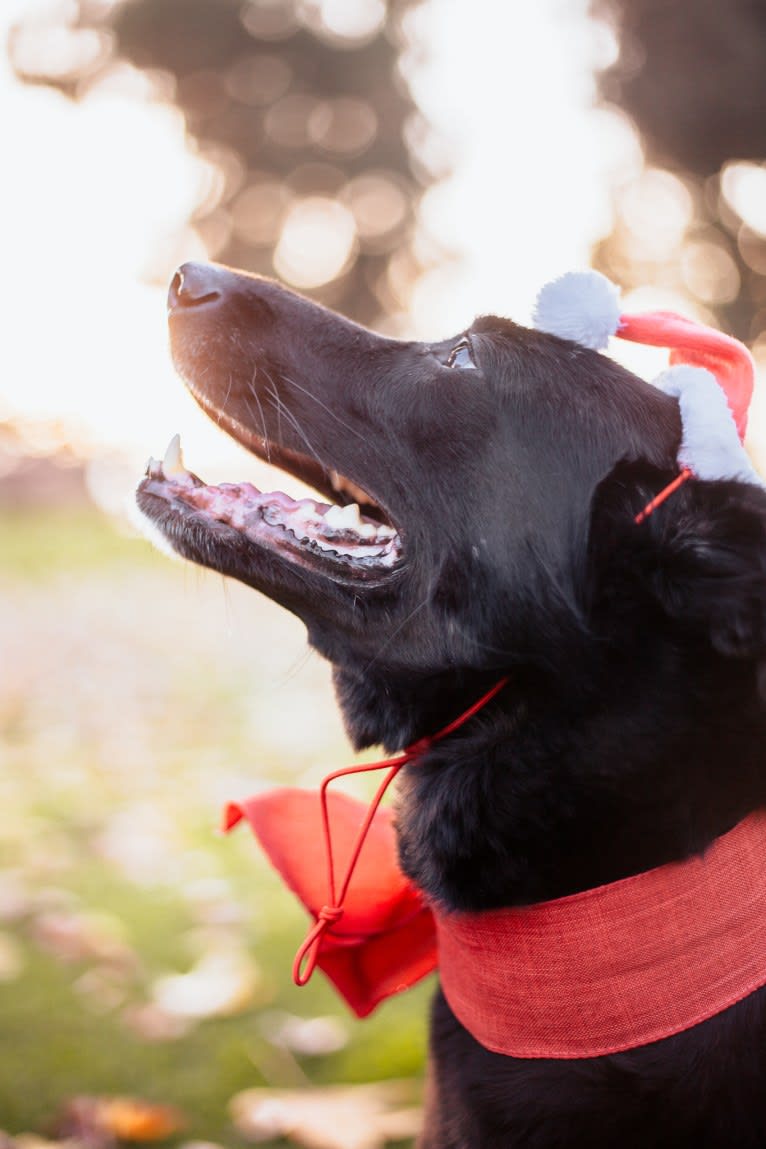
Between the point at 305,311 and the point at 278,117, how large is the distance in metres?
9.29

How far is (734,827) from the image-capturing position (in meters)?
1.77

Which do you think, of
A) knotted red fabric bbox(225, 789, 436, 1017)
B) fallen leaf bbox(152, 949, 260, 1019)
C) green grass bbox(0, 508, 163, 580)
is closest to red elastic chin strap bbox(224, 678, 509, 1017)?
knotted red fabric bbox(225, 789, 436, 1017)

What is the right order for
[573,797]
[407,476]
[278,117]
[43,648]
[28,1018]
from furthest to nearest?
1. [278,117]
2. [43,648]
3. [28,1018]
4. [407,476]
5. [573,797]

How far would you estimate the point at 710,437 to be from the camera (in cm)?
184

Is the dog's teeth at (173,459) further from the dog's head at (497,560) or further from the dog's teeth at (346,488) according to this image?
the dog's teeth at (346,488)

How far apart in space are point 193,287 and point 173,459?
1.23ft

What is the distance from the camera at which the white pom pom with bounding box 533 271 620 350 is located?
200cm

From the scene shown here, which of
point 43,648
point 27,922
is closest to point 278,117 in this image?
point 43,648

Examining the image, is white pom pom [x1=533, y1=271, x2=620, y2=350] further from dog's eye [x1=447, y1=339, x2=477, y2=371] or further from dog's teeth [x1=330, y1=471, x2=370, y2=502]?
dog's teeth [x1=330, y1=471, x2=370, y2=502]

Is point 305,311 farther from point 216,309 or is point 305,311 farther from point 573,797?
point 573,797

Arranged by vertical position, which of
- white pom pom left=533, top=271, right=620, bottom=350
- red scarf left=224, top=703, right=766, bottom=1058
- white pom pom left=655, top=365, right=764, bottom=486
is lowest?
red scarf left=224, top=703, right=766, bottom=1058

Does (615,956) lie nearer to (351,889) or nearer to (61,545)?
(351,889)

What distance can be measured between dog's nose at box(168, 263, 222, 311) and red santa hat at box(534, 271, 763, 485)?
69 centimetres

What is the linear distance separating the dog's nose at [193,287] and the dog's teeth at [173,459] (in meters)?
0.29
